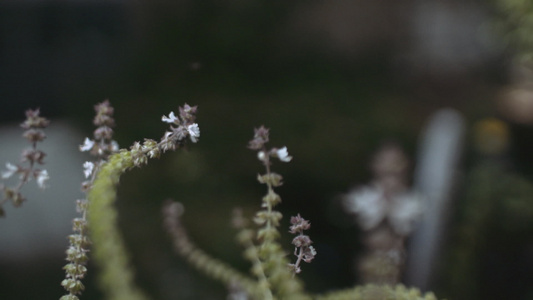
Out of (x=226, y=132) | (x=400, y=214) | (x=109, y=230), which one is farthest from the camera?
(x=226, y=132)

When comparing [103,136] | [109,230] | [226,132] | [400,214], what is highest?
[226,132]

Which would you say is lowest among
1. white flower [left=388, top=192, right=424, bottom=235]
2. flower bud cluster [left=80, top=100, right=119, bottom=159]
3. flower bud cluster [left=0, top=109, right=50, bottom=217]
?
flower bud cluster [left=0, top=109, right=50, bottom=217]

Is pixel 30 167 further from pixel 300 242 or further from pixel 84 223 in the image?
pixel 300 242

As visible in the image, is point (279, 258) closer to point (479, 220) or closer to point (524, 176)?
point (479, 220)

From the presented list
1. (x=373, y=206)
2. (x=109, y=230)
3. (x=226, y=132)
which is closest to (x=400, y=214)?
(x=373, y=206)

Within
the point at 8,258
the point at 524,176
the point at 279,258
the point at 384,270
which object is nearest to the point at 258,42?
the point at 524,176

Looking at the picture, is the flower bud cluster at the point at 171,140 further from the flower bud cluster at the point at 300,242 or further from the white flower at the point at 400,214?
the white flower at the point at 400,214

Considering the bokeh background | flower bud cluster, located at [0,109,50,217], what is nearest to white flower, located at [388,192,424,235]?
the bokeh background

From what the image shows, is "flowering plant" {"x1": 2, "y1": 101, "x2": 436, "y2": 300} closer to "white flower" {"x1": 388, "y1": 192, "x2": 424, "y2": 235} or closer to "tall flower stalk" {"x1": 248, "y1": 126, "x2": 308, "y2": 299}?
"tall flower stalk" {"x1": 248, "y1": 126, "x2": 308, "y2": 299}
